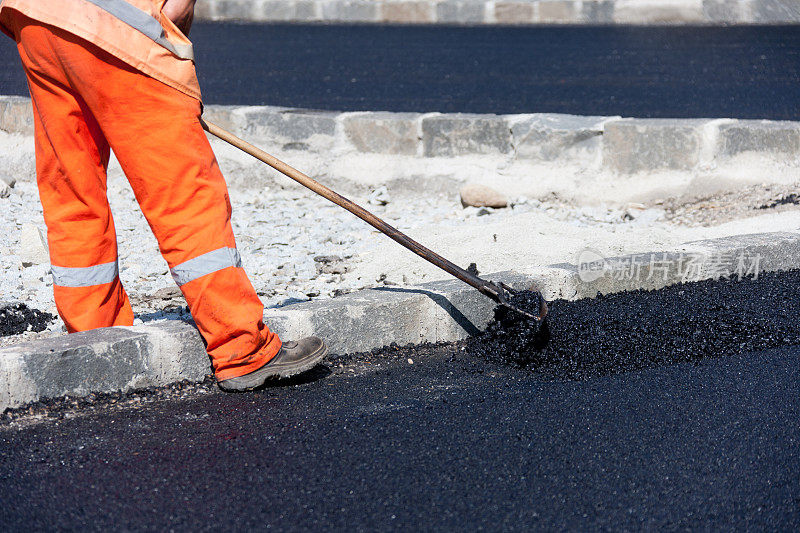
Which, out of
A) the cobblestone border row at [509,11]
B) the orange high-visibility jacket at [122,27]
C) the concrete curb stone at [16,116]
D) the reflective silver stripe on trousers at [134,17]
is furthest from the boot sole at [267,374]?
the cobblestone border row at [509,11]

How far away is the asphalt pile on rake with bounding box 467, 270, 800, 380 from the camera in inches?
134

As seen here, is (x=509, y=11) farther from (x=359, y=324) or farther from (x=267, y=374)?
(x=267, y=374)

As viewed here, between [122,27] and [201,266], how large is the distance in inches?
29.2

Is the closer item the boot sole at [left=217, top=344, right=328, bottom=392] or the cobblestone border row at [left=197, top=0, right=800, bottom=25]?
the boot sole at [left=217, top=344, right=328, bottom=392]

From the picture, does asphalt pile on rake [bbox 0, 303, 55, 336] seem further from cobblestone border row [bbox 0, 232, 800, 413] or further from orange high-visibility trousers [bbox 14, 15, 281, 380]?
cobblestone border row [bbox 0, 232, 800, 413]

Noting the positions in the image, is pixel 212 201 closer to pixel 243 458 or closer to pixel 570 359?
pixel 243 458

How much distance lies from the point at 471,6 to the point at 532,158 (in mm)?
11481

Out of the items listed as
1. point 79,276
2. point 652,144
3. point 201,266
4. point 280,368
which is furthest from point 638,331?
point 652,144

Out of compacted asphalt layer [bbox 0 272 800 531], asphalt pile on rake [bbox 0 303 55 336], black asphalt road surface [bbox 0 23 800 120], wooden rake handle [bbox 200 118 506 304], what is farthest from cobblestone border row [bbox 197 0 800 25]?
asphalt pile on rake [bbox 0 303 55 336]

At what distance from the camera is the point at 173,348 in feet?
10.3

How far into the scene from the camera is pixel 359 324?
3.51 metres

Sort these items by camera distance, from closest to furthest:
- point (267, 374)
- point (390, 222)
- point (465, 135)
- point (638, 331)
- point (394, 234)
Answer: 1. point (267, 374)
2. point (394, 234)
3. point (638, 331)
4. point (390, 222)
5. point (465, 135)

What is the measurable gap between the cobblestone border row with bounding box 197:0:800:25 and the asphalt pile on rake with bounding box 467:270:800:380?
12.8 meters

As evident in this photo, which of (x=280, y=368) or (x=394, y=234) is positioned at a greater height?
(x=394, y=234)
